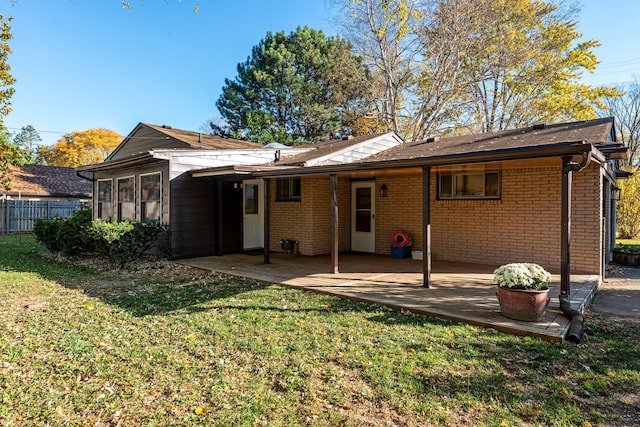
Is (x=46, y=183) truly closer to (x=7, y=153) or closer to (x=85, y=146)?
(x=85, y=146)

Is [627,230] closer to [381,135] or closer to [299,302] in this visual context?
[381,135]

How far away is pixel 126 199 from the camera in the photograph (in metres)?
11.3

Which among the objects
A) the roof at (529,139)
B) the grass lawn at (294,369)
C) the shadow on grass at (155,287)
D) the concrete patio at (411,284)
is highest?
the roof at (529,139)

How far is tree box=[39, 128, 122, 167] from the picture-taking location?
33969 millimetres

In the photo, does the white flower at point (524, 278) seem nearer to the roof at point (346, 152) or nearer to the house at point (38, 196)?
the roof at point (346, 152)

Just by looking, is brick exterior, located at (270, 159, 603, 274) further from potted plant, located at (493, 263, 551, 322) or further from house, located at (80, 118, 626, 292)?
potted plant, located at (493, 263, 551, 322)

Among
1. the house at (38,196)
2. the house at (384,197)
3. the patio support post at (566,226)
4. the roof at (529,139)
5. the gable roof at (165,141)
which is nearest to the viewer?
the patio support post at (566,226)

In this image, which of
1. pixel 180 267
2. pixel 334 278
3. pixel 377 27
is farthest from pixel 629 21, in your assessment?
pixel 180 267

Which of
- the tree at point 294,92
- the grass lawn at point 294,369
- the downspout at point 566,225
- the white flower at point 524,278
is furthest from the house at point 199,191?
the tree at point 294,92

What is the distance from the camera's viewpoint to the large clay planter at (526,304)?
4348mm

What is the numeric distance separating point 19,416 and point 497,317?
4.71m

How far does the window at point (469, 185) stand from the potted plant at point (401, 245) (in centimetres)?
134

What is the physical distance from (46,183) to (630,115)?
36.7 meters

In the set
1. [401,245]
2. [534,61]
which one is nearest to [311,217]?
[401,245]
